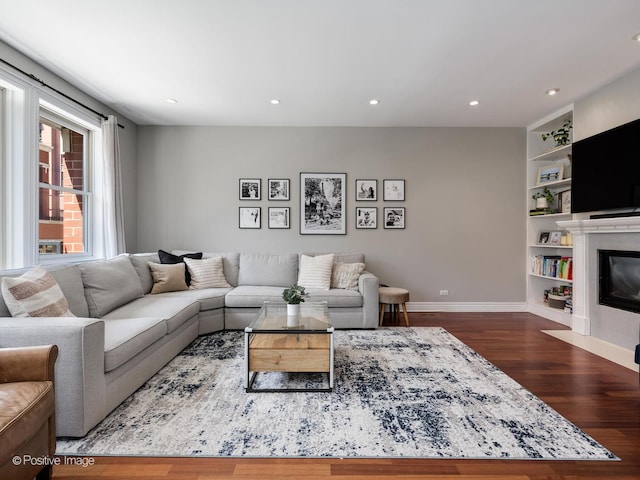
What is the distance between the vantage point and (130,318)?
2674 millimetres

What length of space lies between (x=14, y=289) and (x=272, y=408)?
174 cm

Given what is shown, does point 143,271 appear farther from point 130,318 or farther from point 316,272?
point 316,272

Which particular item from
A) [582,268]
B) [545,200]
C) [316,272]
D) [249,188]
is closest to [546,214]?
[545,200]

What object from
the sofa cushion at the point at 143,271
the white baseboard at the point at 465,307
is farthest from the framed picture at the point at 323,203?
the sofa cushion at the point at 143,271

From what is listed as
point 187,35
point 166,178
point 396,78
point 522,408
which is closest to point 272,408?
point 522,408

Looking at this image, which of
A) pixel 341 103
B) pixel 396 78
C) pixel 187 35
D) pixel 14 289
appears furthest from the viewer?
pixel 341 103

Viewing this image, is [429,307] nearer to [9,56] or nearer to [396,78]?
[396,78]

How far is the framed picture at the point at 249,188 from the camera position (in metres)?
4.73

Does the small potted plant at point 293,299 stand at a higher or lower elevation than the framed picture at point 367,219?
lower

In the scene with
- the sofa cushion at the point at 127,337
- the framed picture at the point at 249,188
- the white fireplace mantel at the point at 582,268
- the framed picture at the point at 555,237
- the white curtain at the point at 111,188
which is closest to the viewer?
the sofa cushion at the point at 127,337

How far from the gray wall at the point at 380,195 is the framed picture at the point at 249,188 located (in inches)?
3.1

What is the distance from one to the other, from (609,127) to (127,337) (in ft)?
15.7

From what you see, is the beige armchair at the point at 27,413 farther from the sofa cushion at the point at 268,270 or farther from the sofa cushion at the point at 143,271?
the sofa cushion at the point at 268,270

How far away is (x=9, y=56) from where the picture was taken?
270 cm
